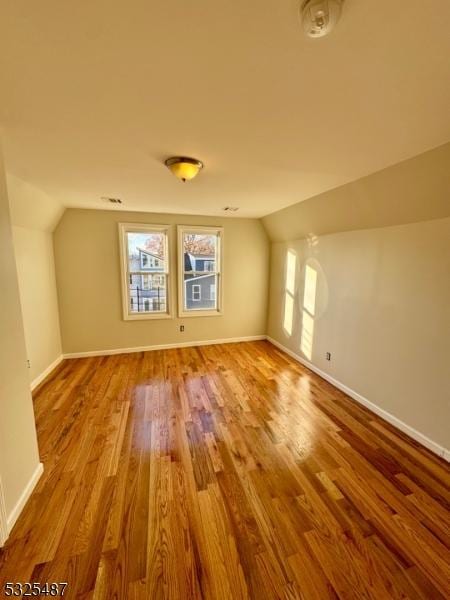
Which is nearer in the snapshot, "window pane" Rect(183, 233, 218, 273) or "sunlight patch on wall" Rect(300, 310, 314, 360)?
"sunlight patch on wall" Rect(300, 310, 314, 360)

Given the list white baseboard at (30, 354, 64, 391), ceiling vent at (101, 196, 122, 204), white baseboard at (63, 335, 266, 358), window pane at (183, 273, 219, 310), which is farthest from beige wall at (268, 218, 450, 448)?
white baseboard at (30, 354, 64, 391)

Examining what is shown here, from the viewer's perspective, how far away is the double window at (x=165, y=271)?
3.96 metres

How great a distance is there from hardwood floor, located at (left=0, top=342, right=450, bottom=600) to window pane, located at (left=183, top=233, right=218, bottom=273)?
2354 mm

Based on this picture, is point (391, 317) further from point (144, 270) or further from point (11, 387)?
point (144, 270)

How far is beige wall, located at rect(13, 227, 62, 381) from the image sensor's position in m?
2.81

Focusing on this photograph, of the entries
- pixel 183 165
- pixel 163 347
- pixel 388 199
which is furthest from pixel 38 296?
pixel 388 199

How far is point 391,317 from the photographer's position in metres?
2.37

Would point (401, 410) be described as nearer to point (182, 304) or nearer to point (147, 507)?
point (147, 507)

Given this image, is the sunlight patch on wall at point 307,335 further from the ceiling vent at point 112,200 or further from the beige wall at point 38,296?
the beige wall at point 38,296

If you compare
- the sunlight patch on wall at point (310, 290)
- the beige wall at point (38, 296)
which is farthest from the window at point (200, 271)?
the beige wall at point (38, 296)

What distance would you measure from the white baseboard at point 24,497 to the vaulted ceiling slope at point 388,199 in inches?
137

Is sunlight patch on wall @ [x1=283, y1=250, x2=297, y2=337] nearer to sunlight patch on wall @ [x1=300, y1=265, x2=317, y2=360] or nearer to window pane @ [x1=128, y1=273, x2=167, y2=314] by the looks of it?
sunlight patch on wall @ [x1=300, y1=265, x2=317, y2=360]

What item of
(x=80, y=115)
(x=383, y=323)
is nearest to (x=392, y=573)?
(x=383, y=323)

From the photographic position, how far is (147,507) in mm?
1504
